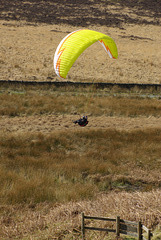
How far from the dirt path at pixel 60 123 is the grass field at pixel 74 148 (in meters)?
0.06

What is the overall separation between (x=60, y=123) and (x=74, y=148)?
3.73 metres

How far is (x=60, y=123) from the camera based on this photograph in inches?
634

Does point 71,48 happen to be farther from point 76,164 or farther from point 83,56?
point 83,56

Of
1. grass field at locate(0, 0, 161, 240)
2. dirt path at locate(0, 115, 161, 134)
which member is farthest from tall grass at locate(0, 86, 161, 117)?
dirt path at locate(0, 115, 161, 134)

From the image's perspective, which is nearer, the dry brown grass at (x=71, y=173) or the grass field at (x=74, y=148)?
the dry brown grass at (x=71, y=173)

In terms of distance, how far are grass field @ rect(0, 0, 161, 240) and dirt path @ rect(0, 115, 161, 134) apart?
0.20 feet

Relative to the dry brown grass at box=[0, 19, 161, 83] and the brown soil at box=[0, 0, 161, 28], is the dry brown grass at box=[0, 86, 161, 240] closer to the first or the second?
the dry brown grass at box=[0, 19, 161, 83]

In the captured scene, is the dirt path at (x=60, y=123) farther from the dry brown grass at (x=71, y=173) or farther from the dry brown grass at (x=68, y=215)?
the dry brown grass at (x=68, y=215)

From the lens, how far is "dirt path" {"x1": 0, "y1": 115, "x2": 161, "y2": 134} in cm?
1490

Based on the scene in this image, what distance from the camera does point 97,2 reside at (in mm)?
64062

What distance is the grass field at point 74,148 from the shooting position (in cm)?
602

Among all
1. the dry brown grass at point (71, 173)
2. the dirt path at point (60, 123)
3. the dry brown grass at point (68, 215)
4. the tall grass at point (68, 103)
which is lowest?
the dry brown grass at point (68, 215)

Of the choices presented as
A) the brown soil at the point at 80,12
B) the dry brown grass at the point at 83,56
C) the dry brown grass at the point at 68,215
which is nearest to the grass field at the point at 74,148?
the dry brown grass at the point at 68,215

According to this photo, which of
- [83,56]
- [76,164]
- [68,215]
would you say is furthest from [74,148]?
[83,56]
